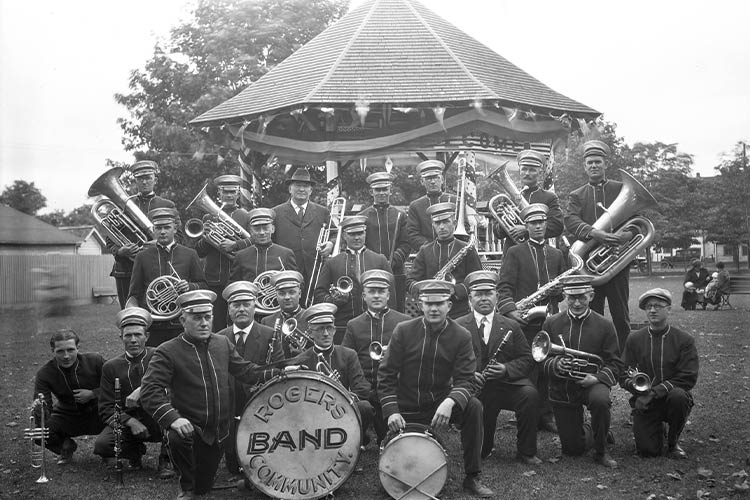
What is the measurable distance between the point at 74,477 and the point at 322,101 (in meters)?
7.37

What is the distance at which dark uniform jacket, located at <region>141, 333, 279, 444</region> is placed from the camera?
613 cm

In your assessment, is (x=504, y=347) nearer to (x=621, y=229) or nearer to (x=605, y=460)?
(x=605, y=460)

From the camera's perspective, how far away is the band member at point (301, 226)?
9234 millimetres

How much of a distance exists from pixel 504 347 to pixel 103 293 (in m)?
24.1

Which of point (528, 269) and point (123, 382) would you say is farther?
point (528, 269)

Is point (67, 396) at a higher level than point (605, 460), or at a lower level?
higher

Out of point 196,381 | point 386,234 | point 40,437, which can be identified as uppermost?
point 386,234

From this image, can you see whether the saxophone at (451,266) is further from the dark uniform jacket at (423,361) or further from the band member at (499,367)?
the dark uniform jacket at (423,361)

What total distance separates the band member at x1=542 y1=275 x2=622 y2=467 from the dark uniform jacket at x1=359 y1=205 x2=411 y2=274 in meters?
2.32

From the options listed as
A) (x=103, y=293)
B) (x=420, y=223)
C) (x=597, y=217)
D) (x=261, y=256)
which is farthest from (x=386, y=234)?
(x=103, y=293)

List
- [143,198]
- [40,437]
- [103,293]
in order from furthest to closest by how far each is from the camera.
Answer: [103,293], [143,198], [40,437]

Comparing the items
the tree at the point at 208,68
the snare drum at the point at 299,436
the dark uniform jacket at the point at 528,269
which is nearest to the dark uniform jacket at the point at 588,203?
the dark uniform jacket at the point at 528,269

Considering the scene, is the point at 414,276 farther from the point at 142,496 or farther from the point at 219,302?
the point at 142,496

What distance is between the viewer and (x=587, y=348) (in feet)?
23.5
